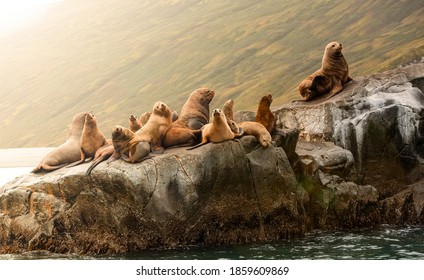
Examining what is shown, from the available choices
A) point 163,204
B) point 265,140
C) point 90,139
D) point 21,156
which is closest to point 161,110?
point 90,139

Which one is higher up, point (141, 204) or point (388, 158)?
point (141, 204)

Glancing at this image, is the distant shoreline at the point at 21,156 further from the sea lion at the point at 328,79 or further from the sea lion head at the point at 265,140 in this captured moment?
the sea lion head at the point at 265,140

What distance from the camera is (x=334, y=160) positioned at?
16.5 m

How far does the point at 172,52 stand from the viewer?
170 feet

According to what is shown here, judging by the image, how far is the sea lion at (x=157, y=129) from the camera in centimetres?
1512

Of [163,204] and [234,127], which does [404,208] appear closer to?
[234,127]

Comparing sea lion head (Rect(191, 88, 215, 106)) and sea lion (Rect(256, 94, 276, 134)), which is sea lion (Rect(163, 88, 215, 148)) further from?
sea lion (Rect(256, 94, 276, 134))

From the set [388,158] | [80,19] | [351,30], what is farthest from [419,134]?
[80,19]

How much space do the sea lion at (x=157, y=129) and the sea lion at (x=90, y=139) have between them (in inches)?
46.4

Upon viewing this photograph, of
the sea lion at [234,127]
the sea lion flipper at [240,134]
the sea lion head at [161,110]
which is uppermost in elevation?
the sea lion head at [161,110]

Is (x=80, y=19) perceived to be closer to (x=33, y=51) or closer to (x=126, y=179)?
(x=33, y=51)

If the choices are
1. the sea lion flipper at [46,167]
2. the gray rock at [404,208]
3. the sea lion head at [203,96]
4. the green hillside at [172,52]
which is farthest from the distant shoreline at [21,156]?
the gray rock at [404,208]

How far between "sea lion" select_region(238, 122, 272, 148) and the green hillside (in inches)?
692

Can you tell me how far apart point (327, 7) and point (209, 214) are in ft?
96.3
